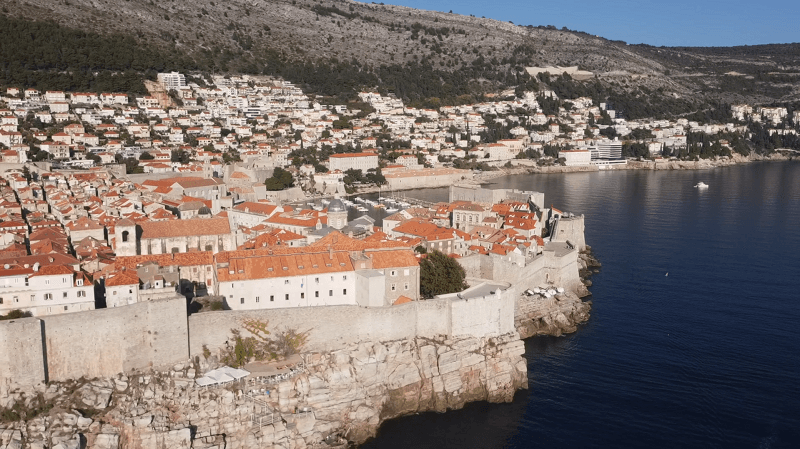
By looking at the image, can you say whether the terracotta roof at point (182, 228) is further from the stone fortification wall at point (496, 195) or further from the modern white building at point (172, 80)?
the modern white building at point (172, 80)

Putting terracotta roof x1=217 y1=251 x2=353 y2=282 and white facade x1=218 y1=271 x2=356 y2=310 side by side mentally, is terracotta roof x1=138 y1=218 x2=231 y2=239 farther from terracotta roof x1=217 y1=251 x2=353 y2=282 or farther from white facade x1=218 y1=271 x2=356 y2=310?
white facade x1=218 y1=271 x2=356 y2=310

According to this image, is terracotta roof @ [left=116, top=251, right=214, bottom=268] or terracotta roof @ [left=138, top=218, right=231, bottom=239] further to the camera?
terracotta roof @ [left=138, top=218, right=231, bottom=239]

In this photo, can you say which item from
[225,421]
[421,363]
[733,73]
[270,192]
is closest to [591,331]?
[421,363]

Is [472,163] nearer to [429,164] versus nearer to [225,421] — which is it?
[429,164]

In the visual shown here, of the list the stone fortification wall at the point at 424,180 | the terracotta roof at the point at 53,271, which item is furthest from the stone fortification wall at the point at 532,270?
the stone fortification wall at the point at 424,180

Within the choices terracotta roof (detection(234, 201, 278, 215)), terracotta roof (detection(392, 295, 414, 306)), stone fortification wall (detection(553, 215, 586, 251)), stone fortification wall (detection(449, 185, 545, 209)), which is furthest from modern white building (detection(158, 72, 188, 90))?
terracotta roof (detection(392, 295, 414, 306))
